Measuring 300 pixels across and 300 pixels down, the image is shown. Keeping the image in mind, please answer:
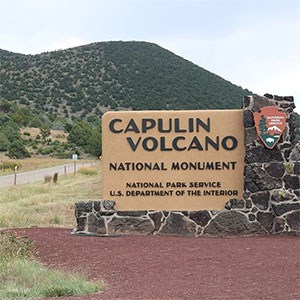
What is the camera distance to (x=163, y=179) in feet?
51.9

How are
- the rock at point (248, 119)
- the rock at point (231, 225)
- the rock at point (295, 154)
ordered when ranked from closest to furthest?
the rock at point (231, 225), the rock at point (295, 154), the rock at point (248, 119)

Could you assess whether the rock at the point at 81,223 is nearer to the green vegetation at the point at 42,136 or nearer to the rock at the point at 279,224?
the rock at the point at 279,224

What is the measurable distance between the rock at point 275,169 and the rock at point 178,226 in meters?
2.08

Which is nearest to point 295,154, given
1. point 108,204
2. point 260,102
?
point 260,102


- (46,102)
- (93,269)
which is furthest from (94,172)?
(46,102)

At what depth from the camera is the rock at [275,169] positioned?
1527 cm

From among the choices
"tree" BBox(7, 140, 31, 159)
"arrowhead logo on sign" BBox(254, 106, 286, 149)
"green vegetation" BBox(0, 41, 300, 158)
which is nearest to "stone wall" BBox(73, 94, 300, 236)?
A: "arrowhead logo on sign" BBox(254, 106, 286, 149)

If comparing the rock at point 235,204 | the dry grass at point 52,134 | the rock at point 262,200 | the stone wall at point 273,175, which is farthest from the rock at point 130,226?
the dry grass at point 52,134

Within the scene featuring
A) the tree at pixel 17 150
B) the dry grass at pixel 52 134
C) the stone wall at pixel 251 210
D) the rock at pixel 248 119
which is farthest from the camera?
the dry grass at pixel 52 134

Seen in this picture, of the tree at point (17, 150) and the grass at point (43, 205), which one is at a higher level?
the tree at point (17, 150)

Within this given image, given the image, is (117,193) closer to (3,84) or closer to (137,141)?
(137,141)

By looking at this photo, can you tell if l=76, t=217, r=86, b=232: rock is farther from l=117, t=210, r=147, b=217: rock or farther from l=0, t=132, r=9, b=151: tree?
l=0, t=132, r=9, b=151: tree

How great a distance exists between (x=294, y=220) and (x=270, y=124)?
7.34 ft

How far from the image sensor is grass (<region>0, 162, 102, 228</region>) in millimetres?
18347
